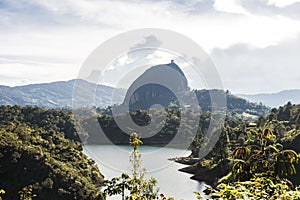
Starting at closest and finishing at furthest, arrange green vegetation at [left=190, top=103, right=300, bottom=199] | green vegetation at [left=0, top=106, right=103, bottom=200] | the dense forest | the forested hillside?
green vegetation at [left=190, top=103, right=300, bottom=199] < the dense forest < green vegetation at [left=0, top=106, right=103, bottom=200] < the forested hillside

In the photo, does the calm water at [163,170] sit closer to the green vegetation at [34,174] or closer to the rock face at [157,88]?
the green vegetation at [34,174]

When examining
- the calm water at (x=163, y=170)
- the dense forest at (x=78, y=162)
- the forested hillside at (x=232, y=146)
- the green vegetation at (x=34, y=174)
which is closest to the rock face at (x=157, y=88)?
the calm water at (x=163, y=170)

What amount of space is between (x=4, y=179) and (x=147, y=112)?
52292 millimetres

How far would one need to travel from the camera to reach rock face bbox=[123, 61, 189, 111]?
139375 mm

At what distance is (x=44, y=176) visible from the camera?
2606 centimetres

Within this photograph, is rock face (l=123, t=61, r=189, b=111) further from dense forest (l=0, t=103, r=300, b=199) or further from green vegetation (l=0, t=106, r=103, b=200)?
green vegetation (l=0, t=106, r=103, b=200)

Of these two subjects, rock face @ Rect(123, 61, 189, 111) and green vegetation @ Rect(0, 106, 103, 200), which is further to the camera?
rock face @ Rect(123, 61, 189, 111)

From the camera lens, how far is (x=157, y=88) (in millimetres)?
148250

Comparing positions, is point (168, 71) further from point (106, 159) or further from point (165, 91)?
point (106, 159)

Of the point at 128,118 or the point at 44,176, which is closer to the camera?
the point at 44,176

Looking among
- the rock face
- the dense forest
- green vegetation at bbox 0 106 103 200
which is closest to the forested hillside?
the dense forest

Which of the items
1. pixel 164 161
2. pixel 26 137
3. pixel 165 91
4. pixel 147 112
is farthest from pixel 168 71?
pixel 26 137

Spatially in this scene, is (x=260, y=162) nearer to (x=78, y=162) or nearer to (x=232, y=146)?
(x=78, y=162)

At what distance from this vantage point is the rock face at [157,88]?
457 feet
